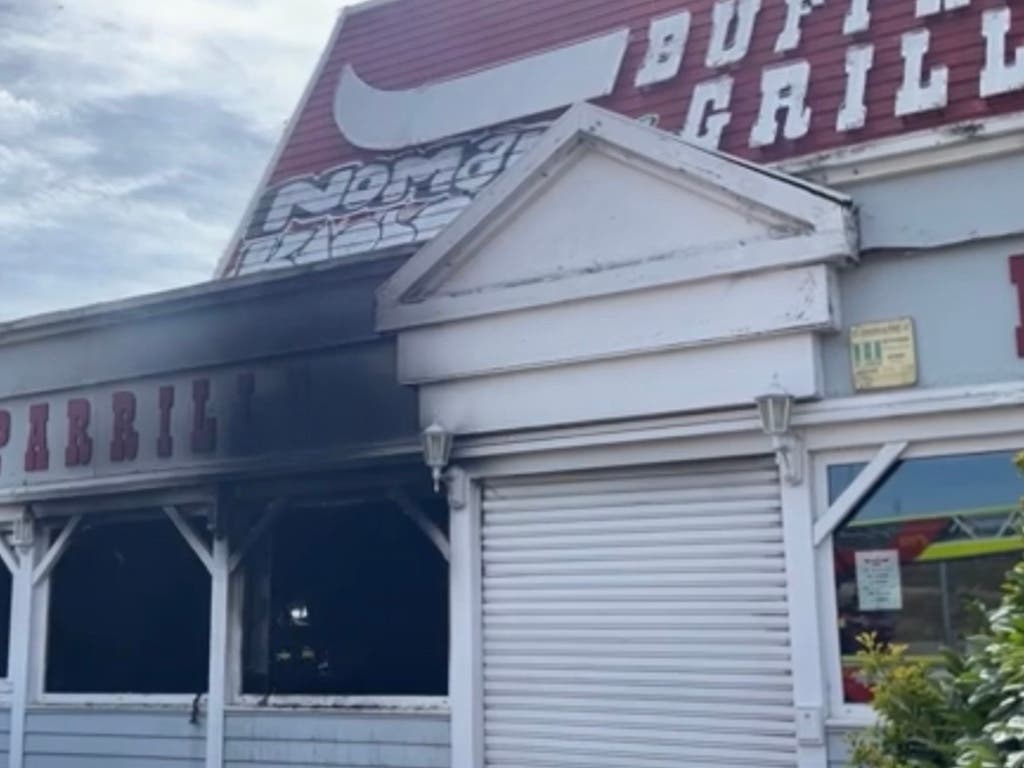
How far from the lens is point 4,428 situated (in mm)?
10023

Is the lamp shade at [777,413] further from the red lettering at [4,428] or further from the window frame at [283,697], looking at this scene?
the red lettering at [4,428]

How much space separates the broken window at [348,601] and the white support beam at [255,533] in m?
0.05

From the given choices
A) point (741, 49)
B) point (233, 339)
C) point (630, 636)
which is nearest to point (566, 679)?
point (630, 636)

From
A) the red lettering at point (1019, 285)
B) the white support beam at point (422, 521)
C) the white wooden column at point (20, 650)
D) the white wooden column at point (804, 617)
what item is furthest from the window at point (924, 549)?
the white wooden column at point (20, 650)

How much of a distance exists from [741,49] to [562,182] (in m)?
3.69

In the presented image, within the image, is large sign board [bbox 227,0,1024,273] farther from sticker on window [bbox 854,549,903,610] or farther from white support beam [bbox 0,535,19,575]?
white support beam [bbox 0,535,19,575]

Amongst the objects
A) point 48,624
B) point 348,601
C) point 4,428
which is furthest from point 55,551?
point 348,601

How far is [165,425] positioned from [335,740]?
2616 mm

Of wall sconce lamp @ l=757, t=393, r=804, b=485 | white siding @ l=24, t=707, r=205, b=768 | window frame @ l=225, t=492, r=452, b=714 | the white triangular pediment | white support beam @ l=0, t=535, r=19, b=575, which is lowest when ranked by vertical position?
white siding @ l=24, t=707, r=205, b=768

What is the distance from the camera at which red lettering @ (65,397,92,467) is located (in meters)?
9.42

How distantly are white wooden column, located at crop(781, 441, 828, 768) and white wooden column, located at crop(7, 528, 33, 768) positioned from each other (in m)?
6.10

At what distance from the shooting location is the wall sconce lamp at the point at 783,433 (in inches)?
255

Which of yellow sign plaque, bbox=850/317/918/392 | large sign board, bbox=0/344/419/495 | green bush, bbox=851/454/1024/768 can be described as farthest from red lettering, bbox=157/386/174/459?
green bush, bbox=851/454/1024/768

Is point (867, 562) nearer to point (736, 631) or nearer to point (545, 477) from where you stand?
point (736, 631)
